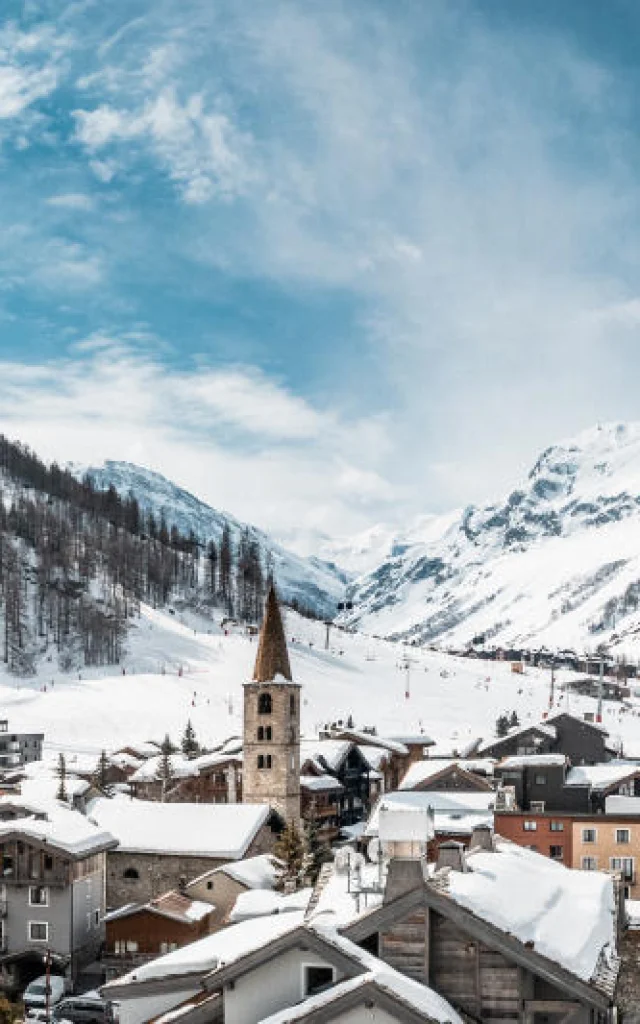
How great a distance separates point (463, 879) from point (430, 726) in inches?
4584

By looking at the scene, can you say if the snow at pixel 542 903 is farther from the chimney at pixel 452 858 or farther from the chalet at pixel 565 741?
the chalet at pixel 565 741

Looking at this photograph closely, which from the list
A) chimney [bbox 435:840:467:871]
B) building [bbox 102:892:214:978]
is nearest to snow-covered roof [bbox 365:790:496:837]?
building [bbox 102:892:214:978]

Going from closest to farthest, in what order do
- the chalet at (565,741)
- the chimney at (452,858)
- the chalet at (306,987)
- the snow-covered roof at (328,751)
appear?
1. the chalet at (306,987)
2. the chimney at (452,858)
3. the chalet at (565,741)
4. the snow-covered roof at (328,751)

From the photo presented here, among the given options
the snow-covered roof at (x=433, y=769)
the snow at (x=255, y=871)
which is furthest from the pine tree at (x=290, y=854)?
the snow-covered roof at (x=433, y=769)

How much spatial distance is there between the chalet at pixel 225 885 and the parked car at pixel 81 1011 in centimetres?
819

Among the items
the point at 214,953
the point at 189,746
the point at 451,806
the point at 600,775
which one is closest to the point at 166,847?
the point at 451,806

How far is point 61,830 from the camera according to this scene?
51219 millimetres

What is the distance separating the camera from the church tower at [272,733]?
72.1m

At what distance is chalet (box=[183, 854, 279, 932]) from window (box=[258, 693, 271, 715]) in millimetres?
20617

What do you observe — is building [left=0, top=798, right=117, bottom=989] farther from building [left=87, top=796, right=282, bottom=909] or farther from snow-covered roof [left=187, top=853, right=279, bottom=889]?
building [left=87, top=796, right=282, bottom=909]

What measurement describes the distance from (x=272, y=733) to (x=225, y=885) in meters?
22.3

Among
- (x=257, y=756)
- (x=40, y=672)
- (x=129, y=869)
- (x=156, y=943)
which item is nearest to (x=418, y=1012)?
(x=156, y=943)

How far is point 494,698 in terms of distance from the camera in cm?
16150

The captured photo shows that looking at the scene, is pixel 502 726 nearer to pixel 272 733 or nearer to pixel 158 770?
pixel 158 770
